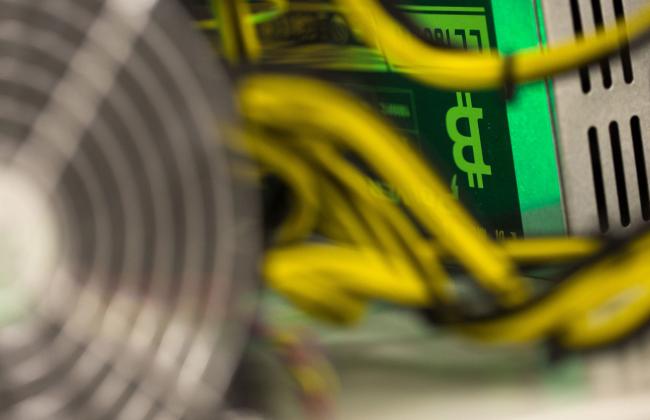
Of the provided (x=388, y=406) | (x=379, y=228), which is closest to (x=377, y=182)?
(x=379, y=228)

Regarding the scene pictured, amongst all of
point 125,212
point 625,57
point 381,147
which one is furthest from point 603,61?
point 125,212

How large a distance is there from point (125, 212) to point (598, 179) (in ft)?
1.03

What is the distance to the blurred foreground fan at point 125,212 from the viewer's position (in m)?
0.48

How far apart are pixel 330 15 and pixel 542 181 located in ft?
0.58

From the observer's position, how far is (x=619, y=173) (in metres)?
0.62

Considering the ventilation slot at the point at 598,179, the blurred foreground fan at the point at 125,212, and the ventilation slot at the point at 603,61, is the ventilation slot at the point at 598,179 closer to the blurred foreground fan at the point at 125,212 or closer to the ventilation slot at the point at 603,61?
the ventilation slot at the point at 603,61

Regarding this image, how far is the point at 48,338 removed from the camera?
0.48 metres

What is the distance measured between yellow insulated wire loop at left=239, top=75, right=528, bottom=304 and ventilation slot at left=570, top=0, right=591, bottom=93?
12 cm

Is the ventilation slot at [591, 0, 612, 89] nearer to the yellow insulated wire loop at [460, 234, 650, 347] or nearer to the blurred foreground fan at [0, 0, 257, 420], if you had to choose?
the yellow insulated wire loop at [460, 234, 650, 347]

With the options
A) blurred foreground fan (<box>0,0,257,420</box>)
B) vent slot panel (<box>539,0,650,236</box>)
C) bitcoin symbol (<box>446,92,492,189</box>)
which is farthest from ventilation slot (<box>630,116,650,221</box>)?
blurred foreground fan (<box>0,0,257,420</box>)

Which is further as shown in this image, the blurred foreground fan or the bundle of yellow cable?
the bundle of yellow cable

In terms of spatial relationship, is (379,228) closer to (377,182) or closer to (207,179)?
(377,182)

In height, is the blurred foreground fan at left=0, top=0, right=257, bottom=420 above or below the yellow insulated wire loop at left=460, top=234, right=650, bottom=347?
above

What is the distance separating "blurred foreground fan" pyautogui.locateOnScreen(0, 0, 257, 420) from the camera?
480mm
